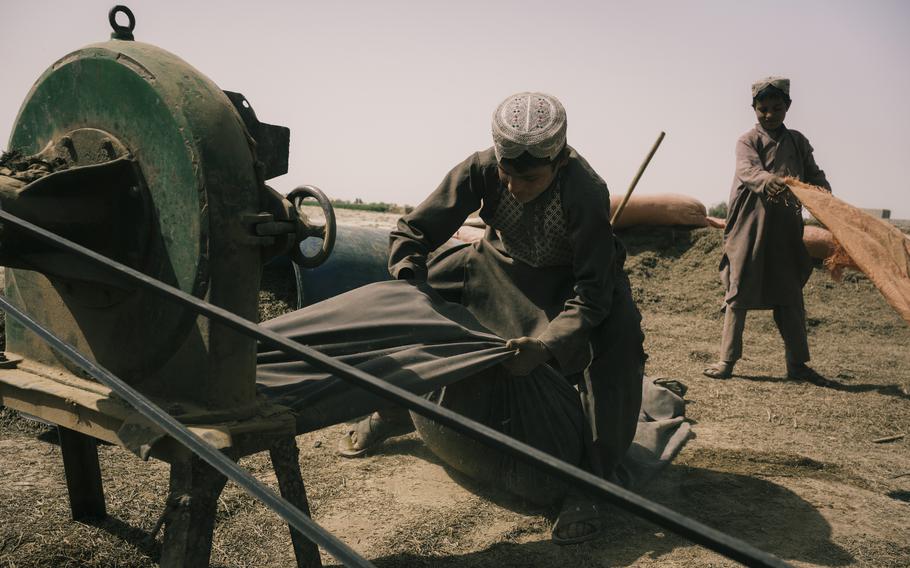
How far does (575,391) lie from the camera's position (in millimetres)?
3201

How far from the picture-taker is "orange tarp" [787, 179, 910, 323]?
3625 mm

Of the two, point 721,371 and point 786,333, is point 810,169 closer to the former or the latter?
point 786,333

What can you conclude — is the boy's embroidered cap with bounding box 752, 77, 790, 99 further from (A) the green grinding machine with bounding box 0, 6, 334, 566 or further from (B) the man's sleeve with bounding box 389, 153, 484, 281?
(A) the green grinding machine with bounding box 0, 6, 334, 566

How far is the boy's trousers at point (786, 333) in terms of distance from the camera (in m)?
5.57

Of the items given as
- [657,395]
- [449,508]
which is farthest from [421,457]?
[657,395]

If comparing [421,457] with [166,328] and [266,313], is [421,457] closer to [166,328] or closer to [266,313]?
[166,328]

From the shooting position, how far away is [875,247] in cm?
383

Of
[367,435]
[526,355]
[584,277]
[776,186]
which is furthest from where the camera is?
[776,186]

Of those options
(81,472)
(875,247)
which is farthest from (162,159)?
(875,247)

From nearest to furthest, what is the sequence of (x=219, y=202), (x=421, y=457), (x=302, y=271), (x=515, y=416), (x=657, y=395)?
1. (x=219, y=202)
2. (x=515, y=416)
3. (x=421, y=457)
4. (x=657, y=395)
5. (x=302, y=271)

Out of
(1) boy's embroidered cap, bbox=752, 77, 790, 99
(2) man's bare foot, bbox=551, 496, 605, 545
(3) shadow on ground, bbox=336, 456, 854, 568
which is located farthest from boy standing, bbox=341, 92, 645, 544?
(1) boy's embroidered cap, bbox=752, 77, 790, 99

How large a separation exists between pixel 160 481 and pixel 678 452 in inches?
92.5

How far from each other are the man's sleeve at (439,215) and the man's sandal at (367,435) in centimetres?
86

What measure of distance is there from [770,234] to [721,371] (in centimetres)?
108
